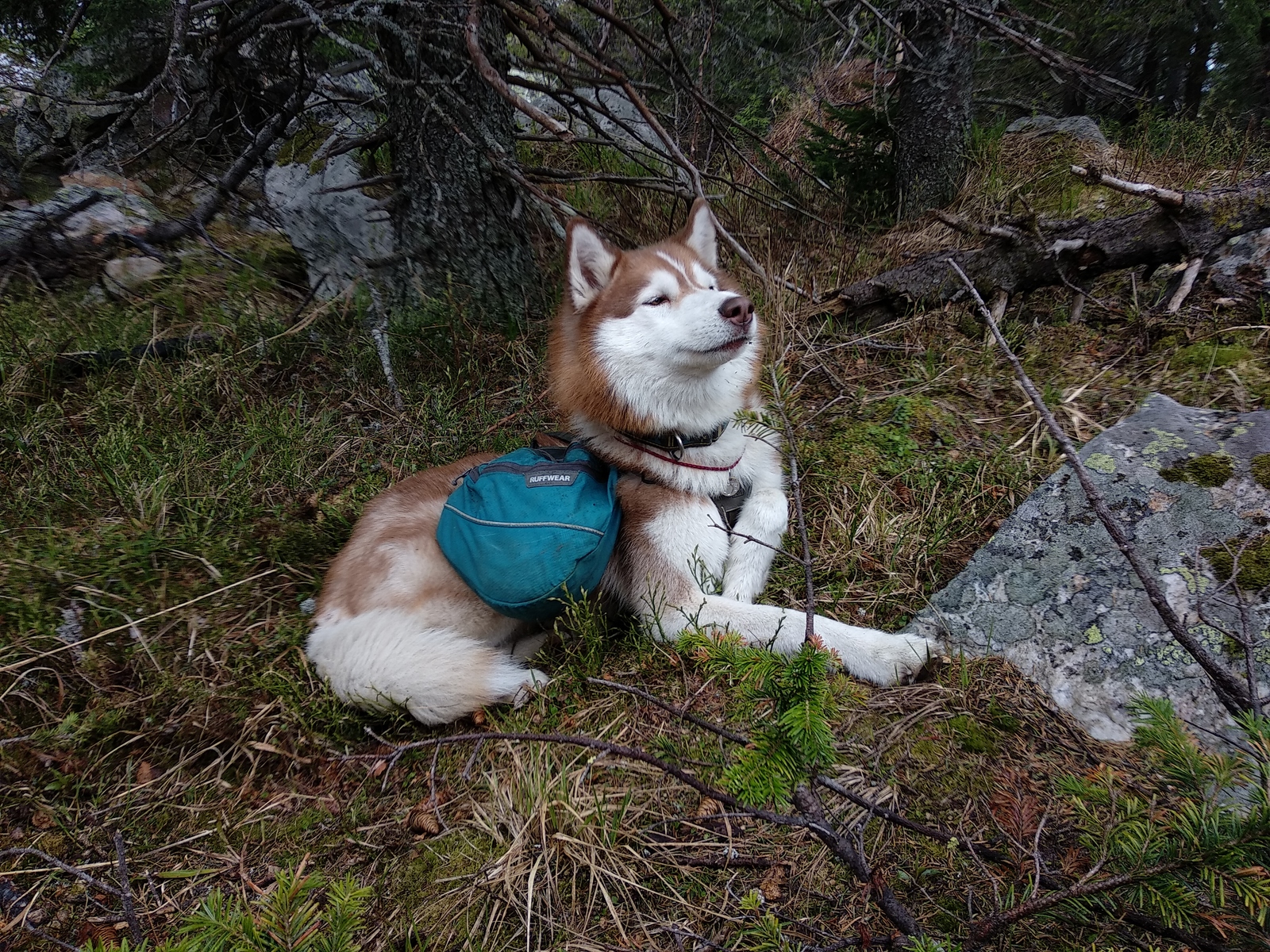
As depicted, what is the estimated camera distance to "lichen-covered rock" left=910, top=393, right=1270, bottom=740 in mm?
1851

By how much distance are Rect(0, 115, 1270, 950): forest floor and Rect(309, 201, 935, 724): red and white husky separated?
0.15m

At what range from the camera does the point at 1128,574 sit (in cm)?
206

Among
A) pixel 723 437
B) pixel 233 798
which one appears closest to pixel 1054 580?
pixel 723 437

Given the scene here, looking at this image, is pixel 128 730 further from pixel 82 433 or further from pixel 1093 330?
pixel 1093 330

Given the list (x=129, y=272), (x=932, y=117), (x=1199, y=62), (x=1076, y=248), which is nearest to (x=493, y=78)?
(x=1076, y=248)

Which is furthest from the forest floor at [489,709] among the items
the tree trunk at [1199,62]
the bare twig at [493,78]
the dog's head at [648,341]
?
the tree trunk at [1199,62]

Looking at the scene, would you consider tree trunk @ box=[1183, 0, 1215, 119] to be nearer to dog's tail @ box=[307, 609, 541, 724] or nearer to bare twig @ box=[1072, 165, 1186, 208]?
bare twig @ box=[1072, 165, 1186, 208]

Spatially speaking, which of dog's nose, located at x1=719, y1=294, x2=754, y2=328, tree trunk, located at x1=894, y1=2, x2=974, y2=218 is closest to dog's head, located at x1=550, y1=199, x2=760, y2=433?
dog's nose, located at x1=719, y1=294, x2=754, y2=328

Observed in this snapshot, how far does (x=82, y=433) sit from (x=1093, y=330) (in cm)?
543

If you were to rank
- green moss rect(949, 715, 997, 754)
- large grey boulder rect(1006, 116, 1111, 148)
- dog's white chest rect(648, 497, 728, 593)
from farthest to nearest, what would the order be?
large grey boulder rect(1006, 116, 1111, 148)
dog's white chest rect(648, 497, 728, 593)
green moss rect(949, 715, 997, 754)

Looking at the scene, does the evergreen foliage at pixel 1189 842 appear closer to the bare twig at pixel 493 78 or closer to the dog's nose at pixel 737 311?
the dog's nose at pixel 737 311

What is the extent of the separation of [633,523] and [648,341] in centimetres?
70

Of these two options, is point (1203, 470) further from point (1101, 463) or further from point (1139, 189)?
point (1139, 189)

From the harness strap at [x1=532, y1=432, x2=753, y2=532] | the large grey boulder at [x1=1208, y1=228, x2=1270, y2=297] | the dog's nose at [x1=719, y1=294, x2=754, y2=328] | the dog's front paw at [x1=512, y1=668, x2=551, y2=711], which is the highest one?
the large grey boulder at [x1=1208, y1=228, x2=1270, y2=297]
